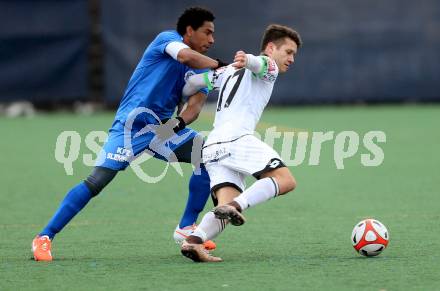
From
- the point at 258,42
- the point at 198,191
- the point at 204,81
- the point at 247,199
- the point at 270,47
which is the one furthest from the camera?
the point at 258,42

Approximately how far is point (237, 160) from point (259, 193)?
293 millimetres

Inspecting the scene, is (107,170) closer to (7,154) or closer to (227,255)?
(227,255)

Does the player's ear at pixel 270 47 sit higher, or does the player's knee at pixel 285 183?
the player's ear at pixel 270 47

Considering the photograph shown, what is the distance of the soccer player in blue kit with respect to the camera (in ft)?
22.8

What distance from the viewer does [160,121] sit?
7234 mm

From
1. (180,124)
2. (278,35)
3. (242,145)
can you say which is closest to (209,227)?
(242,145)

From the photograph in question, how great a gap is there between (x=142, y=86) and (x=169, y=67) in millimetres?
228

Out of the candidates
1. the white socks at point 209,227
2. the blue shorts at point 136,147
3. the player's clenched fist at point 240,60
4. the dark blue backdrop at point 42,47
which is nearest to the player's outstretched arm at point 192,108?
the blue shorts at point 136,147

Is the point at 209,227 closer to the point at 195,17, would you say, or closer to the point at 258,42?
the point at 195,17

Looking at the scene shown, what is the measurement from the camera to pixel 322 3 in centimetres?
2038

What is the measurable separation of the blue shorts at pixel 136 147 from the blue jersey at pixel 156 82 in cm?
10

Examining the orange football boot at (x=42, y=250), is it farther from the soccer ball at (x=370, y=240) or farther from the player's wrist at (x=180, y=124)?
the soccer ball at (x=370, y=240)

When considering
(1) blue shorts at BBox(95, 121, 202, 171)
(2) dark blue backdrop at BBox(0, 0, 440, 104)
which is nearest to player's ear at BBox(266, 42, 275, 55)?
(1) blue shorts at BBox(95, 121, 202, 171)

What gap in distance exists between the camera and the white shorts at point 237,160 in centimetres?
659
